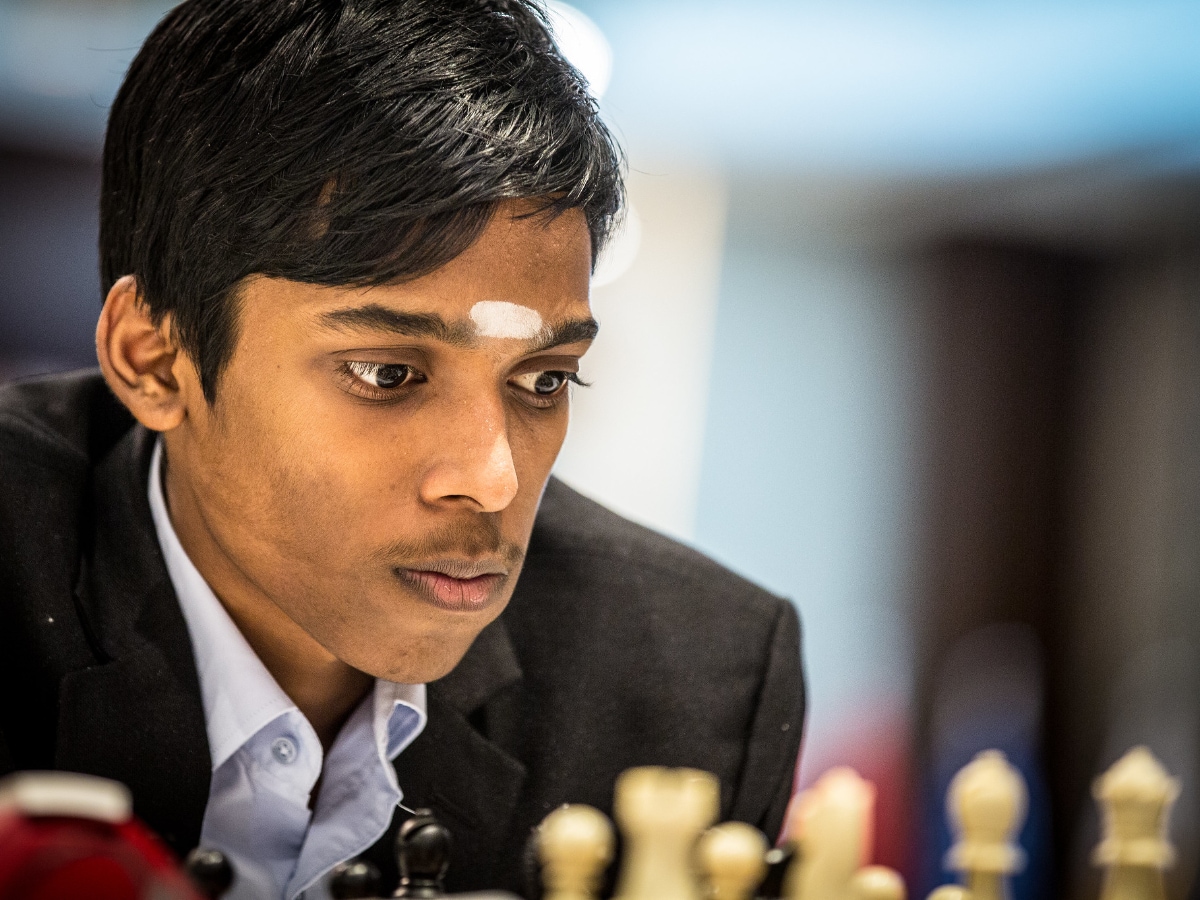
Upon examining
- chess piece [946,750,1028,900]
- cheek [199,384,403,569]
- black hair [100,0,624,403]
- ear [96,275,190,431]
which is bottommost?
chess piece [946,750,1028,900]

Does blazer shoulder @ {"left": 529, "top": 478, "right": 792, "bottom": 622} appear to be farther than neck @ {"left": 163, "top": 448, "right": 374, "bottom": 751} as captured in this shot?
Yes

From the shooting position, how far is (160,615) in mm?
1316

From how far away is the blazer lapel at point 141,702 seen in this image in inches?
48.7

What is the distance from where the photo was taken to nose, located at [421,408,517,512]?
1162 mm

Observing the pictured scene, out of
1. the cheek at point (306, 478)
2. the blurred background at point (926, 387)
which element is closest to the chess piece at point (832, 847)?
the cheek at point (306, 478)

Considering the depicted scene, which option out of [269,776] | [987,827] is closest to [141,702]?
[269,776]

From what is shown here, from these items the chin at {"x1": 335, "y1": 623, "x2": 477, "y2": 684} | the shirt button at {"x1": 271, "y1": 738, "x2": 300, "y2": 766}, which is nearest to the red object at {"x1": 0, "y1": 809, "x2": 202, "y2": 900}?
the chin at {"x1": 335, "y1": 623, "x2": 477, "y2": 684}

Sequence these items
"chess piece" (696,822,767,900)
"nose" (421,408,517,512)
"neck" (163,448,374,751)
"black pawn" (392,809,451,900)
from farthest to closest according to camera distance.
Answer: "neck" (163,448,374,751) < "nose" (421,408,517,512) < "black pawn" (392,809,451,900) < "chess piece" (696,822,767,900)

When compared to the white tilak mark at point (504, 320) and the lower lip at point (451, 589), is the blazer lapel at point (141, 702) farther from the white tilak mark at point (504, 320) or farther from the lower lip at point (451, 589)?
the white tilak mark at point (504, 320)

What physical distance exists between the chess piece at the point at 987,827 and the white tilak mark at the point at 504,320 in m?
0.56

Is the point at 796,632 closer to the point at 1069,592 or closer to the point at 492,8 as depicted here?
the point at 492,8

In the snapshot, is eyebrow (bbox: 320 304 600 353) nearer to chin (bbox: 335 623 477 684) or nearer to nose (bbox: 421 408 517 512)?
nose (bbox: 421 408 517 512)

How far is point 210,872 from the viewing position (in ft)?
2.81

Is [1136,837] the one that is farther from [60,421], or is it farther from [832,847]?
[60,421]
